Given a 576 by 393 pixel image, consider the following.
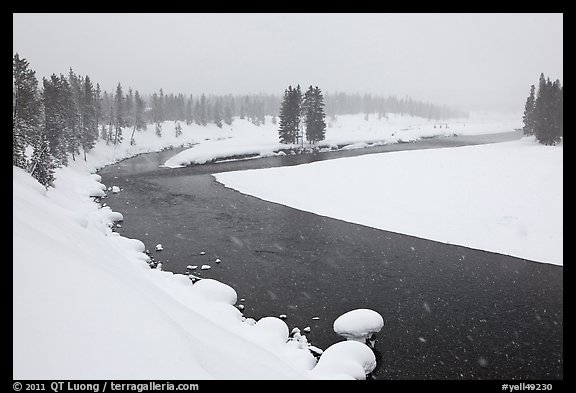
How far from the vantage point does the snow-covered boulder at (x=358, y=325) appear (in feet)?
40.7

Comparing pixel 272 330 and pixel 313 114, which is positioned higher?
pixel 313 114

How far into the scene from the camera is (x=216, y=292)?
14.7m

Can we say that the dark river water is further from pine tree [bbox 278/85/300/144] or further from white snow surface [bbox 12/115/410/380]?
pine tree [bbox 278/85/300/144]

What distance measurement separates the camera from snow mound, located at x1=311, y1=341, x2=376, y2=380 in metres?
10.4

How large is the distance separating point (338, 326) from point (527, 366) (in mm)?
6136

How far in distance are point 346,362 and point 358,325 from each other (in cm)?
197

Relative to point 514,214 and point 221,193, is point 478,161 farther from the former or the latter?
point 221,193

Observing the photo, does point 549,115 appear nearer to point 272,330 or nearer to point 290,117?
point 290,117

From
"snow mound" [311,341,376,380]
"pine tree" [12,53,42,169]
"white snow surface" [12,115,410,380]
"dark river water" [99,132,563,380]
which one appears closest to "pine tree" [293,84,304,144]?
"dark river water" [99,132,563,380]

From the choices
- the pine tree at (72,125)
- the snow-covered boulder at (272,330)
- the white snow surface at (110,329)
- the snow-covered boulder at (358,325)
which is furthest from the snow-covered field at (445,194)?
the pine tree at (72,125)

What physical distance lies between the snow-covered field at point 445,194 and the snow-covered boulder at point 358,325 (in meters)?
12.5

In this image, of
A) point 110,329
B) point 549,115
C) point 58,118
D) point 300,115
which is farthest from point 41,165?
point 549,115

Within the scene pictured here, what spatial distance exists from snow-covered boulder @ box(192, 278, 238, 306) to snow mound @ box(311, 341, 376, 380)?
509 centimetres

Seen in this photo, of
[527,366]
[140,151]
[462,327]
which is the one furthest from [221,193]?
[140,151]
